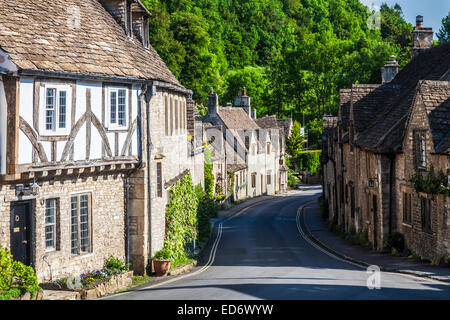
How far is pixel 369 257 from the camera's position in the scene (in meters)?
27.1

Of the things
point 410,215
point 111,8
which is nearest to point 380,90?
point 410,215

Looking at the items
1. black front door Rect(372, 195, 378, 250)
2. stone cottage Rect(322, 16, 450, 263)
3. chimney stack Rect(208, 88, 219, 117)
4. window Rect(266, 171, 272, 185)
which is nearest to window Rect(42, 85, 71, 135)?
stone cottage Rect(322, 16, 450, 263)

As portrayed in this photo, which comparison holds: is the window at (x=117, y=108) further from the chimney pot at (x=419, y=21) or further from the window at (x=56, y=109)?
the chimney pot at (x=419, y=21)

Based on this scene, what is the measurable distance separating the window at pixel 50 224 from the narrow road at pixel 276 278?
266cm

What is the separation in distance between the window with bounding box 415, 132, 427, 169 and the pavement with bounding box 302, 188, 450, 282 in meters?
3.87

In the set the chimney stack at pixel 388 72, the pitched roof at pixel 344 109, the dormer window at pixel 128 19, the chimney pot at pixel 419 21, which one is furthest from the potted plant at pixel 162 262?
the chimney pot at pixel 419 21

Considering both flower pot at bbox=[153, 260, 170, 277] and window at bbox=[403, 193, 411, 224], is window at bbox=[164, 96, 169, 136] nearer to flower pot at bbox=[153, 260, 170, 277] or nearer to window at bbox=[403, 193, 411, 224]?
flower pot at bbox=[153, 260, 170, 277]

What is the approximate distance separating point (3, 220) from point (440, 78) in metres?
21.7

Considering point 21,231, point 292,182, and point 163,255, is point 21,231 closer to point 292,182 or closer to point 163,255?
point 163,255

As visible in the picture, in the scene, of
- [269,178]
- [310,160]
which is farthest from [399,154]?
[310,160]

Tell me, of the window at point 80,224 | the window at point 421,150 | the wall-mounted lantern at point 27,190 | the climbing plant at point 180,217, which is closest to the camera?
the wall-mounted lantern at point 27,190

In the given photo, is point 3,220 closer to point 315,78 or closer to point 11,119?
point 11,119

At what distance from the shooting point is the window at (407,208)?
26.4 metres

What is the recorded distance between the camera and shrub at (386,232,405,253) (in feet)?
88.7
